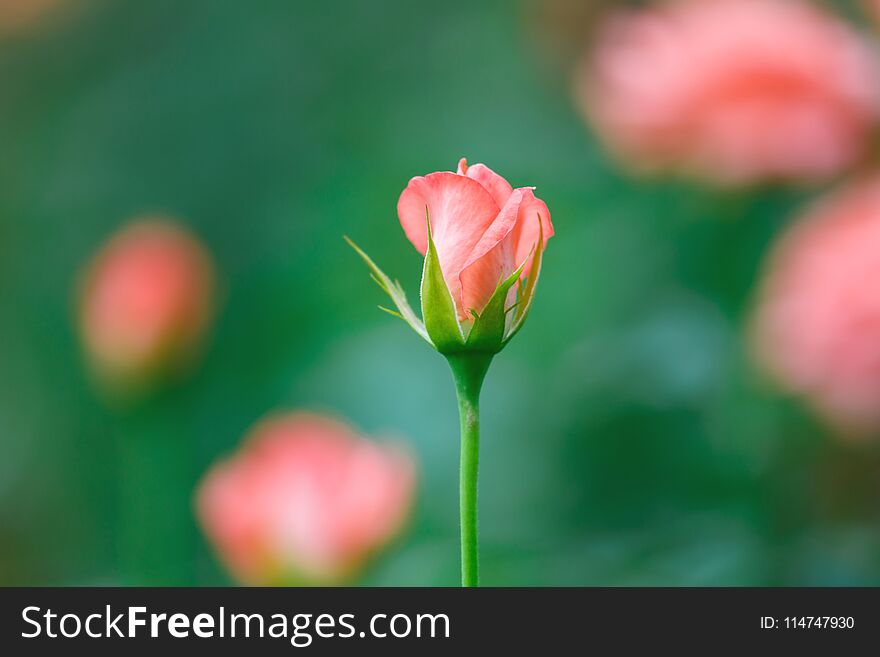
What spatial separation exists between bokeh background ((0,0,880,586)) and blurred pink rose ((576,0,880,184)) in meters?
0.03

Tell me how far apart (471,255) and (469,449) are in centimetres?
4

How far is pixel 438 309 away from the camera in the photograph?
24 centimetres

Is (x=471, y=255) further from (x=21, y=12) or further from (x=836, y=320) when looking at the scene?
(x=21, y=12)

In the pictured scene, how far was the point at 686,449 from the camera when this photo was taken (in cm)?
69

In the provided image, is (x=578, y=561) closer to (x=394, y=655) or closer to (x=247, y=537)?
(x=247, y=537)

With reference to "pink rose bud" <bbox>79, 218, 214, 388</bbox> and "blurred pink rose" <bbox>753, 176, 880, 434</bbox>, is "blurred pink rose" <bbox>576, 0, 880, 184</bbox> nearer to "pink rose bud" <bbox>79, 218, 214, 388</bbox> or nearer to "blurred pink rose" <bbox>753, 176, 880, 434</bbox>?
"blurred pink rose" <bbox>753, 176, 880, 434</bbox>

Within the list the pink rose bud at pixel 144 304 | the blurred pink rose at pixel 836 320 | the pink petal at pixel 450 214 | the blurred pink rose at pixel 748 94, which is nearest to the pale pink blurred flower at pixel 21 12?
the pink rose bud at pixel 144 304

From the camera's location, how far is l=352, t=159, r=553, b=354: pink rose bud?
23cm

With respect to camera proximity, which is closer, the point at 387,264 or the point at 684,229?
the point at 684,229

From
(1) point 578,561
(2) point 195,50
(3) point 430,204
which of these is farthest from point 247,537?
(2) point 195,50

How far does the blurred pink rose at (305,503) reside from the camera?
21.7 inches

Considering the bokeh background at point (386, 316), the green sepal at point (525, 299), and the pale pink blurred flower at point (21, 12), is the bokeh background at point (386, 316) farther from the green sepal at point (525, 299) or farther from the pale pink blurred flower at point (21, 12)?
the green sepal at point (525, 299)

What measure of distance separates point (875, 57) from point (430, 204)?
595 millimetres

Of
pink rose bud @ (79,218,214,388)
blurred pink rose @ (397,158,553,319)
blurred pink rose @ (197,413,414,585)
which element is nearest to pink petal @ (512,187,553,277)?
blurred pink rose @ (397,158,553,319)
